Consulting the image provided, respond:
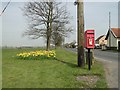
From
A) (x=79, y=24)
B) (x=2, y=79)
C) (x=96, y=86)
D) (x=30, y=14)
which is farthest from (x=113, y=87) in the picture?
(x=30, y=14)

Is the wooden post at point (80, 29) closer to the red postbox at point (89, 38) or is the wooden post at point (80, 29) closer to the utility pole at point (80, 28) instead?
the utility pole at point (80, 28)

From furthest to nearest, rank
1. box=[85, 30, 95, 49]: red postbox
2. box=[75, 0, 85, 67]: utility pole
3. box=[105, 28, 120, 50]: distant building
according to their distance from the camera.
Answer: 1. box=[105, 28, 120, 50]: distant building
2. box=[75, 0, 85, 67]: utility pole
3. box=[85, 30, 95, 49]: red postbox

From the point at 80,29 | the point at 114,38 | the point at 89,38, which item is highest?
the point at 80,29

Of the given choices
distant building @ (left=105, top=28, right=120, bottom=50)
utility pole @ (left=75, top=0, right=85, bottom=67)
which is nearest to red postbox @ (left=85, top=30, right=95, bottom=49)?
utility pole @ (left=75, top=0, right=85, bottom=67)

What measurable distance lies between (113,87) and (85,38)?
4.64 m

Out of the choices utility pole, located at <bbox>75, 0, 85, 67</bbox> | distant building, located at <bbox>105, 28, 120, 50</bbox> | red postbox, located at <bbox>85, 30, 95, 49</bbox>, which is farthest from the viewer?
distant building, located at <bbox>105, 28, 120, 50</bbox>

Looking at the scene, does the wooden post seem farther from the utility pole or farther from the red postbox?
the red postbox

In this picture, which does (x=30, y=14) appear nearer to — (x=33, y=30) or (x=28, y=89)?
(x=33, y=30)

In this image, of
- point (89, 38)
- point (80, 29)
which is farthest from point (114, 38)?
point (89, 38)

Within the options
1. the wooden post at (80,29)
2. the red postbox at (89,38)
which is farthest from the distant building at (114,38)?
the red postbox at (89,38)

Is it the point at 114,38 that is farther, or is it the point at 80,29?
the point at 114,38

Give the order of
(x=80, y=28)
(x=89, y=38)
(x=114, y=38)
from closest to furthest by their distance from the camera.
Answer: (x=89, y=38) < (x=80, y=28) < (x=114, y=38)

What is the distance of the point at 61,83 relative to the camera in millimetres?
8875

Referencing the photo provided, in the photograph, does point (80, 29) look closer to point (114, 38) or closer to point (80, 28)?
point (80, 28)
